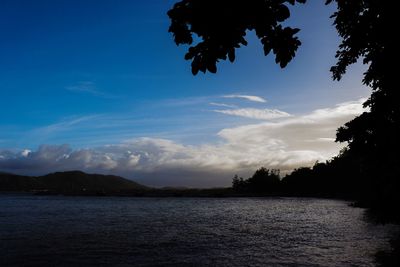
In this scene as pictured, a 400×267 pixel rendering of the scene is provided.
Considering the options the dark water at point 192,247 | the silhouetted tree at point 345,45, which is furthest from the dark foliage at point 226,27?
the dark water at point 192,247

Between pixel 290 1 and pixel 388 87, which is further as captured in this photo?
pixel 388 87

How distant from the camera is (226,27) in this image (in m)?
5.05

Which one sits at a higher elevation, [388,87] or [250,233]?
[388,87]

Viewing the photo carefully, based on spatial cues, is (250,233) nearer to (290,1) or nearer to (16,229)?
(16,229)

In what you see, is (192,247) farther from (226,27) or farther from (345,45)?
(226,27)

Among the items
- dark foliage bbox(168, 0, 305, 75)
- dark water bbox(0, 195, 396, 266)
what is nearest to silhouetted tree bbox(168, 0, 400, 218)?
dark foliage bbox(168, 0, 305, 75)

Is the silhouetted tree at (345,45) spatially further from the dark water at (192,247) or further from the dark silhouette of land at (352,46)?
the dark water at (192,247)

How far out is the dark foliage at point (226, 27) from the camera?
194 inches

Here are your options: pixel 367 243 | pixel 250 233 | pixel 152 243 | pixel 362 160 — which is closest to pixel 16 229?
pixel 152 243

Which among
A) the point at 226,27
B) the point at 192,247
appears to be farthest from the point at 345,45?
the point at 192,247

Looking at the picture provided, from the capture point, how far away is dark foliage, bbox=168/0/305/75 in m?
4.93

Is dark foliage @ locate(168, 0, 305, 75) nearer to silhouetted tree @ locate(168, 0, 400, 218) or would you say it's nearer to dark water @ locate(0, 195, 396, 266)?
silhouetted tree @ locate(168, 0, 400, 218)

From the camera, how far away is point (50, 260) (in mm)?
28656

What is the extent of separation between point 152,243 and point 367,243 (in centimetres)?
2163
